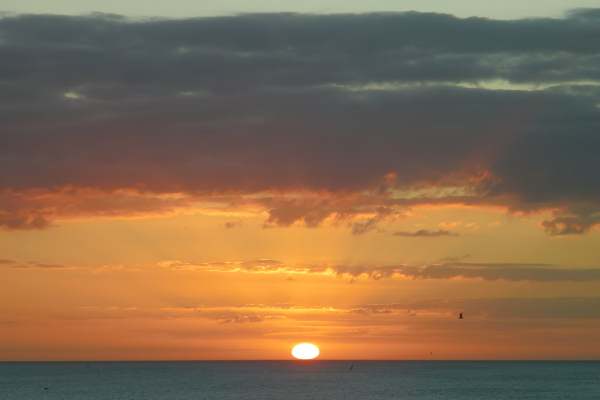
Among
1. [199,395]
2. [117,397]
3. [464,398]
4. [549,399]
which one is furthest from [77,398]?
[549,399]

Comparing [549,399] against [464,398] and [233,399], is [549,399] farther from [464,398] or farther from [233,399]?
[233,399]

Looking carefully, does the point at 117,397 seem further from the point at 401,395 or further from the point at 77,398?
the point at 401,395

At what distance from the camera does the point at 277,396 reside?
189 metres

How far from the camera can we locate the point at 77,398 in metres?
193

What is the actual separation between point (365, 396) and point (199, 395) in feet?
105

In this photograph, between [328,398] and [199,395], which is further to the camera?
[199,395]

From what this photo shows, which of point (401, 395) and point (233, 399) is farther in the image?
point (401, 395)

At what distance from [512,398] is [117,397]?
2861 inches

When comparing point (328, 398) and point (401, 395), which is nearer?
point (328, 398)

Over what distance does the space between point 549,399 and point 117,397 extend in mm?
78287

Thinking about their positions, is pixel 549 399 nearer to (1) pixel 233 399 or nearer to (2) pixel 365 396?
(2) pixel 365 396

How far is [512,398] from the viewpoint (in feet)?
630

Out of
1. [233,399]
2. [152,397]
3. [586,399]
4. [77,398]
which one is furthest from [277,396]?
[586,399]

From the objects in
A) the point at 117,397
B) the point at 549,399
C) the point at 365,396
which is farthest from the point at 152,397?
the point at 549,399
